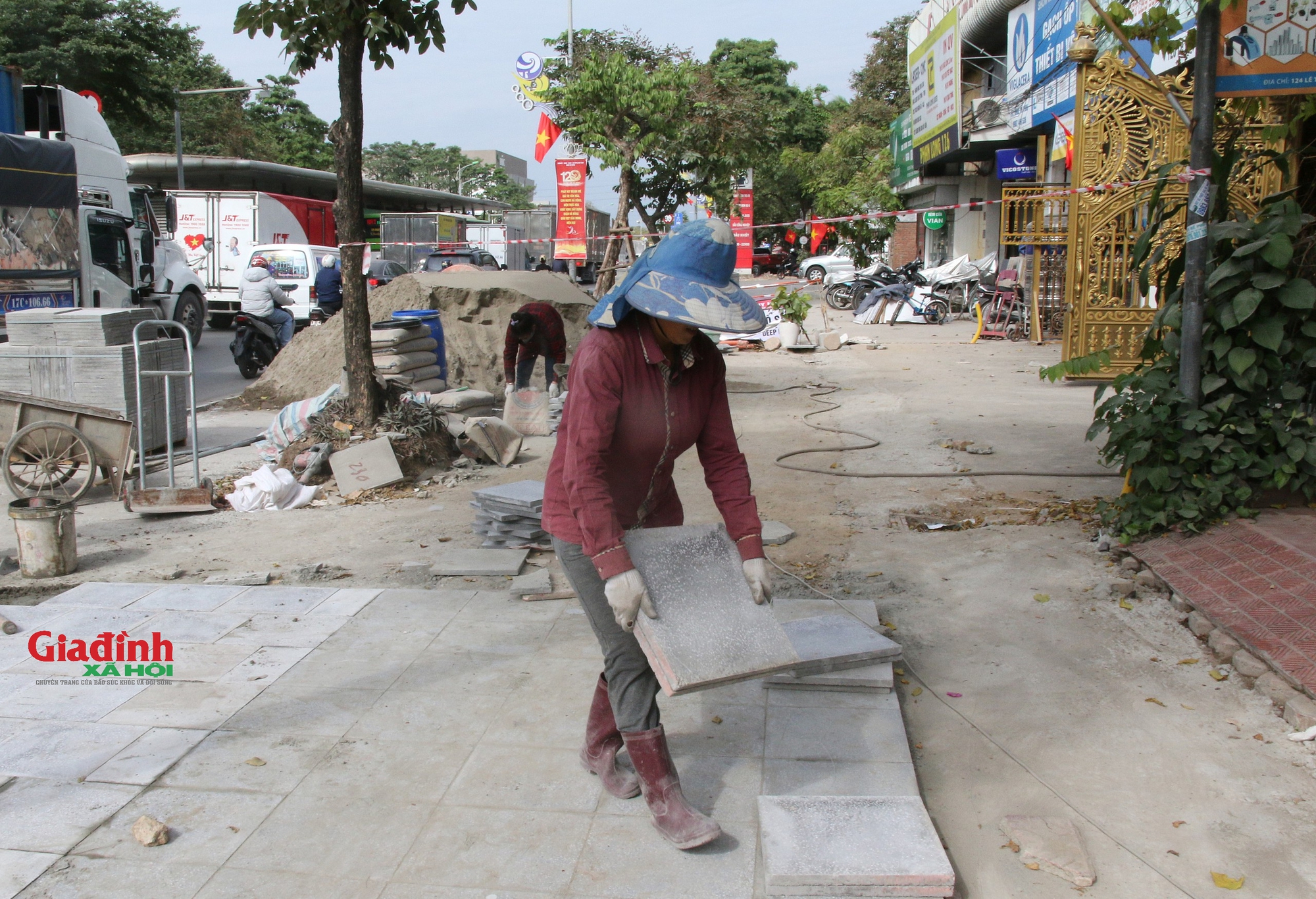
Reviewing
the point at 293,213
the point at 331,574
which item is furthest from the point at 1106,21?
the point at 293,213

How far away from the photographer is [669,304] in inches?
103

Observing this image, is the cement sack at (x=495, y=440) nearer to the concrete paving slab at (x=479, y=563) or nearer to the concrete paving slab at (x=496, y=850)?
the concrete paving slab at (x=479, y=563)

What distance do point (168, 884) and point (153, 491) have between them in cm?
484

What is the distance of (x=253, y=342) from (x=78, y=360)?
21.5ft

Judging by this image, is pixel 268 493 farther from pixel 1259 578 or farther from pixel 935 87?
pixel 935 87

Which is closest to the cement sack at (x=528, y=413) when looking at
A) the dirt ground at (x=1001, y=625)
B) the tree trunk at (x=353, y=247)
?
the dirt ground at (x=1001, y=625)

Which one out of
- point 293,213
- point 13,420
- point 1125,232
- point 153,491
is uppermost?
point 293,213

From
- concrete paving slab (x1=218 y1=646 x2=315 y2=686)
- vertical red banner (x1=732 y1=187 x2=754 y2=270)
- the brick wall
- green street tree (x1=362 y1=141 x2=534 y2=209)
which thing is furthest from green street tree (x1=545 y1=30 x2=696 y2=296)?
green street tree (x1=362 y1=141 x2=534 y2=209)

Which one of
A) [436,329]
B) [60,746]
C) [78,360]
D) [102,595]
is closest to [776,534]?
[102,595]

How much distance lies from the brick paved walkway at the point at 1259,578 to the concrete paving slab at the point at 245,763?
3.64 metres

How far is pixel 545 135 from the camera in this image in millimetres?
25266

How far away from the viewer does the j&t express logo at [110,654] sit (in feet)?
13.7

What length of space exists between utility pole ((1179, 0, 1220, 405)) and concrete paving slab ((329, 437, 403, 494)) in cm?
551

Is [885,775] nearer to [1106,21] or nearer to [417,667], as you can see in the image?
[417,667]
